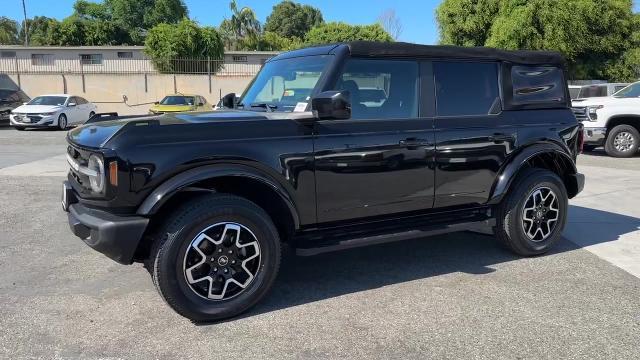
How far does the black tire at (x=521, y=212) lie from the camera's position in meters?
5.05

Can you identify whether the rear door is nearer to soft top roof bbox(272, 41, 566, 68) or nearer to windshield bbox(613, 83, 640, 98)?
soft top roof bbox(272, 41, 566, 68)

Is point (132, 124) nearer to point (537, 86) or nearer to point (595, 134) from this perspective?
point (537, 86)

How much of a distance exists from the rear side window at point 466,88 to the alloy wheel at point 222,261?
2.04m

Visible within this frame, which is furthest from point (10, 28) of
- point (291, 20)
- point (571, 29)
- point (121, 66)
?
point (571, 29)

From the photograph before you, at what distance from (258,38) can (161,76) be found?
3228cm

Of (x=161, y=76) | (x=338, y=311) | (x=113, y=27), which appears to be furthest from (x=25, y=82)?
(x=338, y=311)

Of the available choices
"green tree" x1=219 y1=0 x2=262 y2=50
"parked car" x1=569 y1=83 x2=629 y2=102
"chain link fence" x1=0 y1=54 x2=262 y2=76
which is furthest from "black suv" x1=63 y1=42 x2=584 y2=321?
"green tree" x1=219 y1=0 x2=262 y2=50

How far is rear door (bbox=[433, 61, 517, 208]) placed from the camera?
15.1 feet

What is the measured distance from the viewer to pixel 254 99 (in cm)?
489

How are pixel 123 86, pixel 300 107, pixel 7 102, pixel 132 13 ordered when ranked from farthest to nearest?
pixel 132 13
pixel 123 86
pixel 7 102
pixel 300 107

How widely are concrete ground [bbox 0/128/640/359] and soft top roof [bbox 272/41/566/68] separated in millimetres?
1890

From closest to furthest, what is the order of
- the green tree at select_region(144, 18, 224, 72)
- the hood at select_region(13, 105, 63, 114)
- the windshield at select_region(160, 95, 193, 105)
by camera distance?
1. the hood at select_region(13, 105, 63, 114)
2. the windshield at select_region(160, 95, 193, 105)
3. the green tree at select_region(144, 18, 224, 72)

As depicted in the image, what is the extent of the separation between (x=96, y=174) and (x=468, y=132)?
3.01 m

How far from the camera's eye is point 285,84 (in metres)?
4.67
